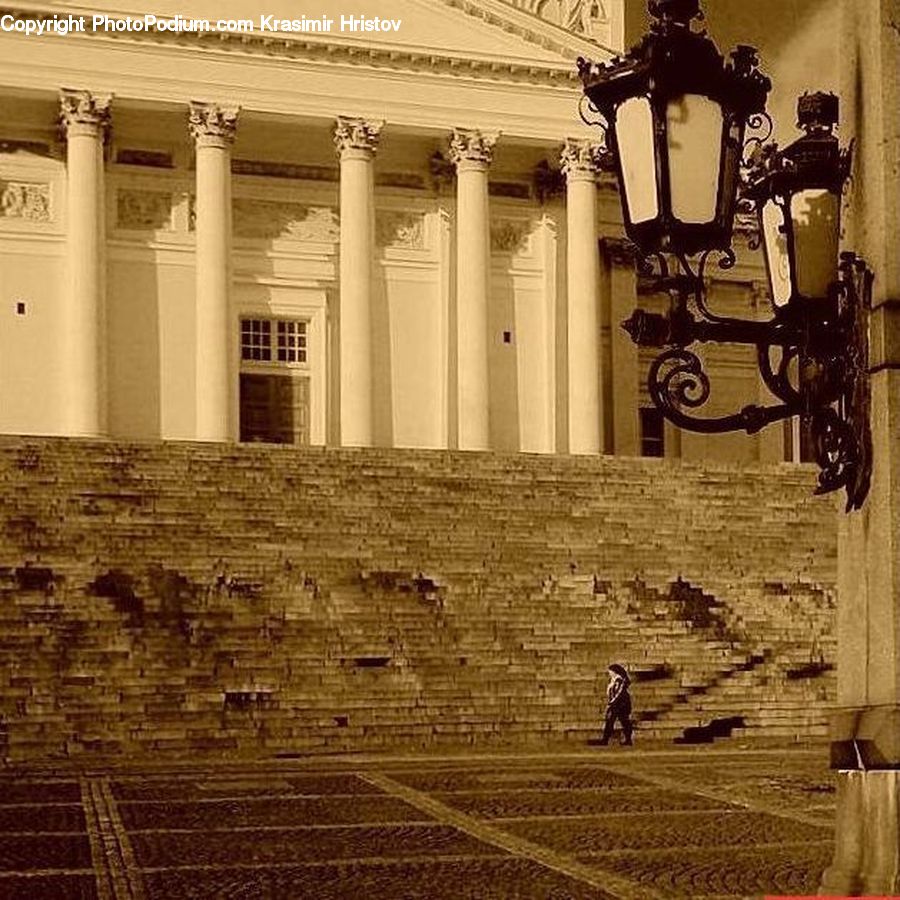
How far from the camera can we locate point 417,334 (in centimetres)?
4156

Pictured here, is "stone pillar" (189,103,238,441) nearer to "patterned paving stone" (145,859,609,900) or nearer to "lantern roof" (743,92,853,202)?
"patterned paving stone" (145,859,609,900)

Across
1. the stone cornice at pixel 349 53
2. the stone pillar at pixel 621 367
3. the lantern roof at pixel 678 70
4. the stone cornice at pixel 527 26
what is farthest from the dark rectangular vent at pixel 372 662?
the stone pillar at pixel 621 367

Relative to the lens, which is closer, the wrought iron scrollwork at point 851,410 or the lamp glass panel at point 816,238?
the wrought iron scrollwork at point 851,410

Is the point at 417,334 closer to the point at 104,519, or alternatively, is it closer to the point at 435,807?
the point at 104,519

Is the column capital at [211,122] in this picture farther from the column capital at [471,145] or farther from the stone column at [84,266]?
the column capital at [471,145]

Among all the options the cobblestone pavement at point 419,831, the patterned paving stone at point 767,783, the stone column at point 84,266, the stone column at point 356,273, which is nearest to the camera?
the cobblestone pavement at point 419,831

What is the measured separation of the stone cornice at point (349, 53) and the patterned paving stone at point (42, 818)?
25.3 m

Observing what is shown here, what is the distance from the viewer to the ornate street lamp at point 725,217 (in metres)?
5.58

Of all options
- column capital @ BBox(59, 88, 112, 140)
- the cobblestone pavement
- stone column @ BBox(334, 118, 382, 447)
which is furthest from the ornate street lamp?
column capital @ BBox(59, 88, 112, 140)

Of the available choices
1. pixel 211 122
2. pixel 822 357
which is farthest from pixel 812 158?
pixel 211 122

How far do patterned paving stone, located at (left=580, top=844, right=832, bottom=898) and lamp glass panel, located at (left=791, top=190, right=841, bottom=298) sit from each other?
424 centimetres

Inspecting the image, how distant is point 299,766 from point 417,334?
79.0 feet

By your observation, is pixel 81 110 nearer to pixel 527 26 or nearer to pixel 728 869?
pixel 527 26

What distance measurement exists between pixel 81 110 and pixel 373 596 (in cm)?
1696
